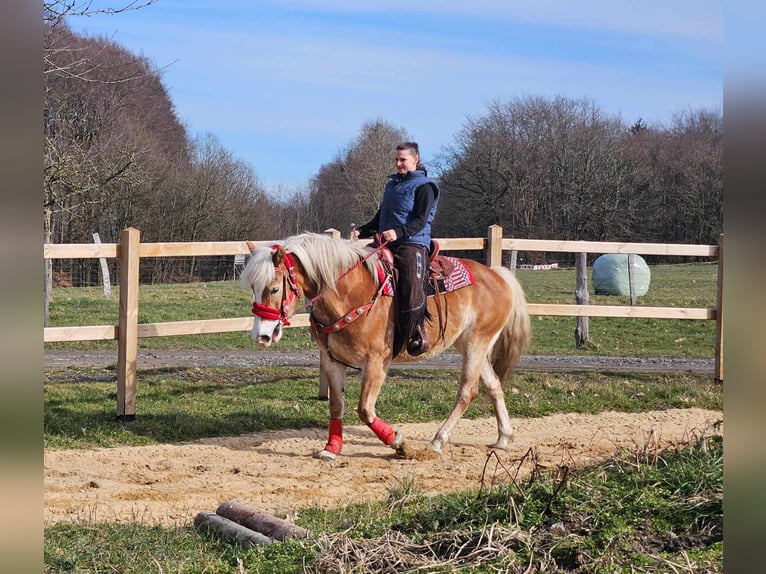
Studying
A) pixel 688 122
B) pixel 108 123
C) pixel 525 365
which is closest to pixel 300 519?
pixel 525 365

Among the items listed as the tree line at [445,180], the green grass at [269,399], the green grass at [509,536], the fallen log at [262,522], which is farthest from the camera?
the tree line at [445,180]

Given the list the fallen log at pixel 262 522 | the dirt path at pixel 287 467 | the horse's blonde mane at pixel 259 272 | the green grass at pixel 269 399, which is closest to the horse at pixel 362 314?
the horse's blonde mane at pixel 259 272

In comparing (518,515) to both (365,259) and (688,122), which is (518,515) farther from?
(688,122)

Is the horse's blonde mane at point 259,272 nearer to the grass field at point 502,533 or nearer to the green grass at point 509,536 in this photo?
the grass field at point 502,533

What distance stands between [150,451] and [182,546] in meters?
3.10

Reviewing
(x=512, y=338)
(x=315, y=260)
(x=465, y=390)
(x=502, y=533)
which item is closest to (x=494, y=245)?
(x=512, y=338)

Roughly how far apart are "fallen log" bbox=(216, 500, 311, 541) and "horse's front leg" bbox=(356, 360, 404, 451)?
2444 mm

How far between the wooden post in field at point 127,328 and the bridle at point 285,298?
227 cm

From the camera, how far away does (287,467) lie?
6.89 metres

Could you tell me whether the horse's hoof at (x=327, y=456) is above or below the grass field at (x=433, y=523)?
Result: below

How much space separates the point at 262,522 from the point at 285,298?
2.55 metres

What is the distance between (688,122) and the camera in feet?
126

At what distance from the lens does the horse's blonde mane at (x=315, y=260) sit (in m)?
6.57

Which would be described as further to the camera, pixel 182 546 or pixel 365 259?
pixel 365 259
